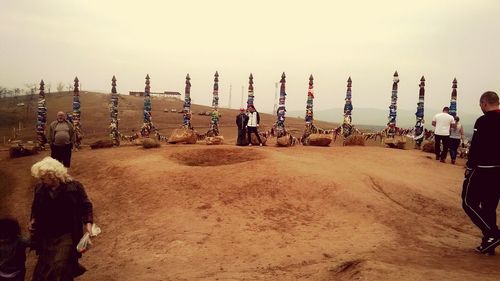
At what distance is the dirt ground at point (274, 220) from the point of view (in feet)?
18.0

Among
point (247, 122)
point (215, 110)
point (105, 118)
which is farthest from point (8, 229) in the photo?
point (105, 118)

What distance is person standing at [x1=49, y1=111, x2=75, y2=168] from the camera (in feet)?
37.6

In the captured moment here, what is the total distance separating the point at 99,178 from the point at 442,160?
12.2 m

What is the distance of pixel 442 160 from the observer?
46.8 ft

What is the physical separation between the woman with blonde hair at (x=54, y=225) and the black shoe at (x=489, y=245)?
544 cm

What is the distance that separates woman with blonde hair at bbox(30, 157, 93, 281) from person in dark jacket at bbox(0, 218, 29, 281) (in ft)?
0.56

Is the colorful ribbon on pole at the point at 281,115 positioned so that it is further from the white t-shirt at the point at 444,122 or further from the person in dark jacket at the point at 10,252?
the person in dark jacket at the point at 10,252

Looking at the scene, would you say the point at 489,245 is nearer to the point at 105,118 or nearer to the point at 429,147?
the point at 429,147

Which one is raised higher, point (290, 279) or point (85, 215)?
point (85, 215)

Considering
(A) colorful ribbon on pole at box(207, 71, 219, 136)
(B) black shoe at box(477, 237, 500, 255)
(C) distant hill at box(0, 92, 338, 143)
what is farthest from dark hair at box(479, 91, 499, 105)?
(C) distant hill at box(0, 92, 338, 143)

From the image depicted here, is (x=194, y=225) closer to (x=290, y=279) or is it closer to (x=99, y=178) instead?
(x=290, y=279)

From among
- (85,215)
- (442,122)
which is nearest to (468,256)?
(85,215)

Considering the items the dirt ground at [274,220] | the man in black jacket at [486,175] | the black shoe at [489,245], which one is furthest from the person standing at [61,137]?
the black shoe at [489,245]

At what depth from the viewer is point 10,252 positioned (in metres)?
4.43
